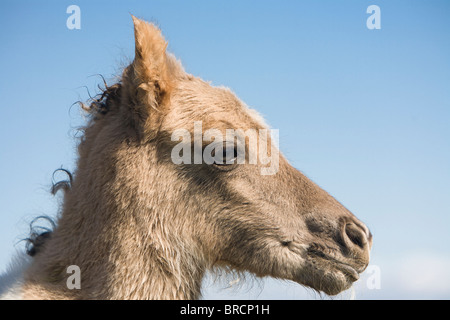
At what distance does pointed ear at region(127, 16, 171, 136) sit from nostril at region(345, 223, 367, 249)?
80.0 inches

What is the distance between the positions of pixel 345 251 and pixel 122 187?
2.07 meters

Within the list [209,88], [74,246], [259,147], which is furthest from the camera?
[209,88]

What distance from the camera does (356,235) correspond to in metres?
4.52

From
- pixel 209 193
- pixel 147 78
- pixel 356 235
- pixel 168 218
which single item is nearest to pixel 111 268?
→ pixel 168 218

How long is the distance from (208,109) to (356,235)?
1.83m

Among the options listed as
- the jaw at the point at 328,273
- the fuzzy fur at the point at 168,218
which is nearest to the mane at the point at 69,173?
the fuzzy fur at the point at 168,218

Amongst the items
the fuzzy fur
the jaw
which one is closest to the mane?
the fuzzy fur

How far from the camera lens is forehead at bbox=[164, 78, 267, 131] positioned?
4.73 metres

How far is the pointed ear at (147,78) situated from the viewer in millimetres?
4543

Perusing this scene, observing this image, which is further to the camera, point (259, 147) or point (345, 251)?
point (259, 147)

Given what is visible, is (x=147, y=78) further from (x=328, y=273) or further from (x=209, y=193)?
(x=328, y=273)
